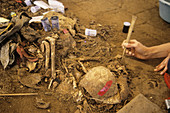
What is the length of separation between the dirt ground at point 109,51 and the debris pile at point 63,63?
0.11 ft

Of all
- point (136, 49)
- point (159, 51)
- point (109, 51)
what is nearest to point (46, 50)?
point (109, 51)

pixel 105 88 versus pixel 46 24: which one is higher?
pixel 46 24

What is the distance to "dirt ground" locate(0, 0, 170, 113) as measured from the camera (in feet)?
6.48

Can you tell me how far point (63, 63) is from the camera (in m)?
2.46

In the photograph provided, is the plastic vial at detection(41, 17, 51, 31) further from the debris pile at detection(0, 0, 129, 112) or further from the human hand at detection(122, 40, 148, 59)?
the human hand at detection(122, 40, 148, 59)

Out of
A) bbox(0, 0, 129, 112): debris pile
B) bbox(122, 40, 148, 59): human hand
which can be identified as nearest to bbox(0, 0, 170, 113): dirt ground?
bbox(0, 0, 129, 112): debris pile

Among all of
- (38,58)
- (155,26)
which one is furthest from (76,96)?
(155,26)

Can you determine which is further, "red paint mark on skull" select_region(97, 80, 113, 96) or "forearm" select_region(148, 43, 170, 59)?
"forearm" select_region(148, 43, 170, 59)

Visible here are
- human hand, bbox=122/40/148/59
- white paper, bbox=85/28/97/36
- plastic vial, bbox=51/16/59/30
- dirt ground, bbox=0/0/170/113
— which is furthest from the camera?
white paper, bbox=85/28/97/36

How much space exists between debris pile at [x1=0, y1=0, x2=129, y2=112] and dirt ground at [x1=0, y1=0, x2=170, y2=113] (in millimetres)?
35

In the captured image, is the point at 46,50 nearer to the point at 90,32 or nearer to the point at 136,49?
the point at 90,32

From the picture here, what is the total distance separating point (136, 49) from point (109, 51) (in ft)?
2.14

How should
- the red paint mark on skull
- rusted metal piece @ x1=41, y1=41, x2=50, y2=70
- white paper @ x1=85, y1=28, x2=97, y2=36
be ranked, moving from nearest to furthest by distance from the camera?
1. the red paint mark on skull
2. rusted metal piece @ x1=41, y1=41, x2=50, y2=70
3. white paper @ x1=85, y1=28, x2=97, y2=36

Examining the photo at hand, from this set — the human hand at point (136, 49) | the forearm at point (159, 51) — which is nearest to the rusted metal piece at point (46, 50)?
the human hand at point (136, 49)
